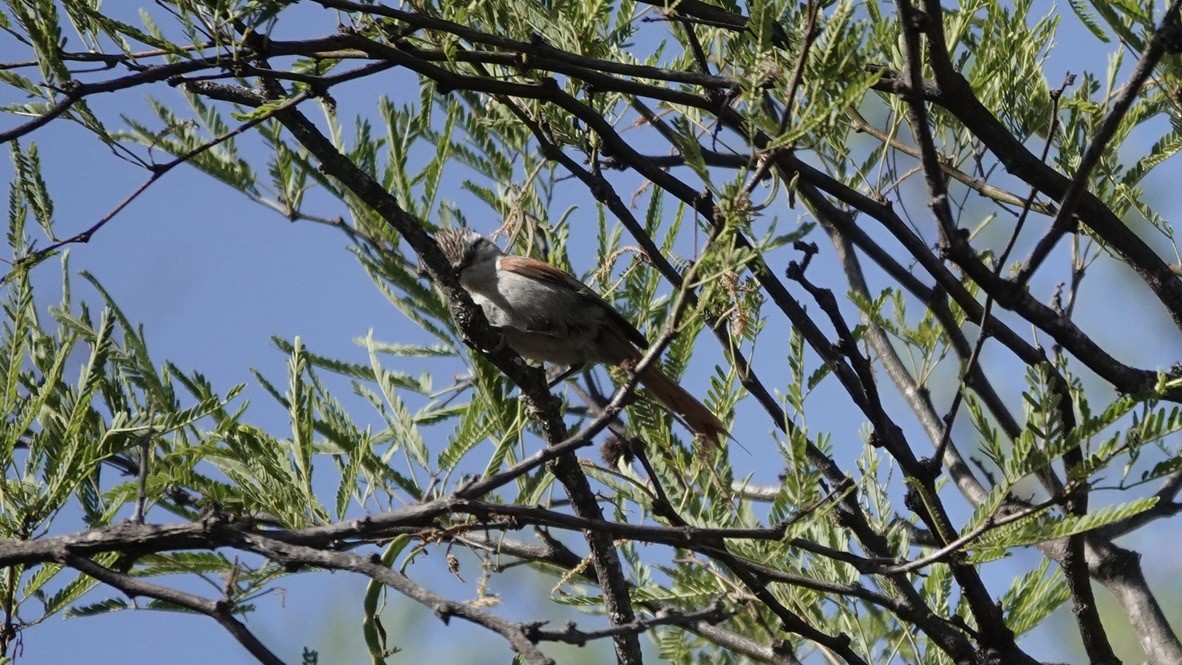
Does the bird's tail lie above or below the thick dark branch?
above

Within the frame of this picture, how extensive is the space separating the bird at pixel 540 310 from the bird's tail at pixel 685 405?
317 millimetres

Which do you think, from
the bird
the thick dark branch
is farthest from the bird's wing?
the thick dark branch

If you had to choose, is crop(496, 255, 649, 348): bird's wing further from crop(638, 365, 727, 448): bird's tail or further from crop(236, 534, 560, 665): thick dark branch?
crop(236, 534, 560, 665): thick dark branch

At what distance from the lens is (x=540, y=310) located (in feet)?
17.5

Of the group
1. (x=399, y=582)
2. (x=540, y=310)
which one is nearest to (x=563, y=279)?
(x=540, y=310)

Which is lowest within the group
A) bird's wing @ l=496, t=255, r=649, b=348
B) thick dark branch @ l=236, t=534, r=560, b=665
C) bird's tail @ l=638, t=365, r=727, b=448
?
thick dark branch @ l=236, t=534, r=560, b=665

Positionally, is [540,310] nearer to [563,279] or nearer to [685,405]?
[563,279]

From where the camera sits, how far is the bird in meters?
5.20

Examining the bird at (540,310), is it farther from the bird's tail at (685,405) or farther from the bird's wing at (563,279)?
the bird's tail at (685,405)

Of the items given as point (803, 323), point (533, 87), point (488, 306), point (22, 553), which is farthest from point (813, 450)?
point (488, 306)

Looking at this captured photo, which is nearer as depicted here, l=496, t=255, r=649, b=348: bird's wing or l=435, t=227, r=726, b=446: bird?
l=496, t=255, r=649, b=348: bird's wing

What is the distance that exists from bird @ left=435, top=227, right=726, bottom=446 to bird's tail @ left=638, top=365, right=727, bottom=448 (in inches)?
12.5

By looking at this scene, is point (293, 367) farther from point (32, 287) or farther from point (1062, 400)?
point (1062, 400)

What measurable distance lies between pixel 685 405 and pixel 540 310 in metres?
1.13
